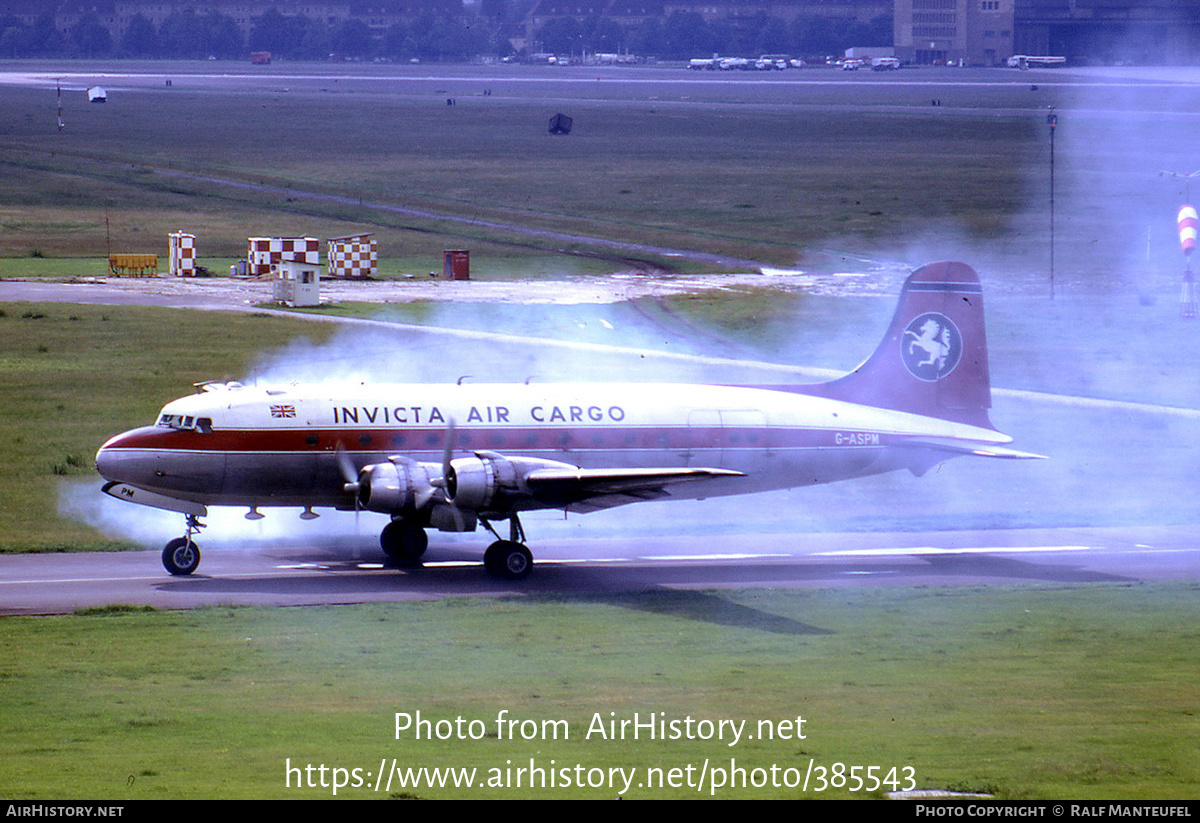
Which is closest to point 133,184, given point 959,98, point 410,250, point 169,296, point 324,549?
point 410,250

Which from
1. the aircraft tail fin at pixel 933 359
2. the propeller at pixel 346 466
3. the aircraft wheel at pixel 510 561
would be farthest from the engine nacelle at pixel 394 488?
the aircraft tail fin at pixel 933 359

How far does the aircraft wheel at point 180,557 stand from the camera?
3328 cm

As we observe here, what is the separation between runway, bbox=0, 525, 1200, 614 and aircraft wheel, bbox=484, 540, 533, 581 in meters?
0.26

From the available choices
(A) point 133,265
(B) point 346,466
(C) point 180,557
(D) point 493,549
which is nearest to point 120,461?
(C) point 180,557

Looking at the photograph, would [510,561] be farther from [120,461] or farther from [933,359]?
[933,359]

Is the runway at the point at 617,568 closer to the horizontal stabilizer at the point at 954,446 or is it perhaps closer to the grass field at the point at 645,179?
the horizontal stabilizer at the point at 954,446

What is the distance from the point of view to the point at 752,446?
36.2m

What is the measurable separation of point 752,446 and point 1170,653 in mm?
11827

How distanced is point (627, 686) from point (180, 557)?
44.1 feet

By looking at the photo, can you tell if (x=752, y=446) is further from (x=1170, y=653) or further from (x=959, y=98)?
(x=959, y=98)

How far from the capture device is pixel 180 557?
33.3 metres

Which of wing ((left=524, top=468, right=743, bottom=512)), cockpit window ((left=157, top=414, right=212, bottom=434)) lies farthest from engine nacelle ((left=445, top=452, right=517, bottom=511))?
cockpit window ((left=157, top=414, right=212, bottom=434))

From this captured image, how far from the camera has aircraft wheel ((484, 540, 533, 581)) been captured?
33.4m

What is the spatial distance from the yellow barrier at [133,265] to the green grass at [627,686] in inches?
2209
